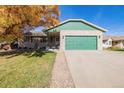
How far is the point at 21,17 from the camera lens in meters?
15.5

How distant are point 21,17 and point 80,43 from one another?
40.7 feet

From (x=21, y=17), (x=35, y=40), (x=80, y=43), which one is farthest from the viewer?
(x=35, y=40)

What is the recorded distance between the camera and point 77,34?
1039 inches

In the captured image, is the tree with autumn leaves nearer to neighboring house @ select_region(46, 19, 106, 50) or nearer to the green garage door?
neighboring house @ select_region(46, 19, 106, 50)

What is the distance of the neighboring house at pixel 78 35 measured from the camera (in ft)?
85.9

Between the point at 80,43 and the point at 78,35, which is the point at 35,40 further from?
the point at 80,43

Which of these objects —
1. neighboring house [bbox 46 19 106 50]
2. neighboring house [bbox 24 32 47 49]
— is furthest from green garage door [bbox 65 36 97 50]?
neighboring house [bbox 24 32 47 49]

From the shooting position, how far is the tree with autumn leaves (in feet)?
45.1

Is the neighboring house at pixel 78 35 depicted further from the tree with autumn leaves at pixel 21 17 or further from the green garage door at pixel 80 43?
the tree with autumn leaves at pixel 21 17

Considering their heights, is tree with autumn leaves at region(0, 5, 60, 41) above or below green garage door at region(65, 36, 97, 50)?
above

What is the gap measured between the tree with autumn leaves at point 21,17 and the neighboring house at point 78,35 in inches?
270

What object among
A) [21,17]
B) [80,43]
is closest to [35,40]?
[80,43]

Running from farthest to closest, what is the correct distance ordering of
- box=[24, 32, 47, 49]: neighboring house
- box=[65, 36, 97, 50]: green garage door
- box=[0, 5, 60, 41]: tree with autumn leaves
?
box=[24, 32, 47, 49]: neighboring house
box=[65, 36, 97, 50]: green garage door
box=[0, 5, 60, 41]: tree with autumn leaves
